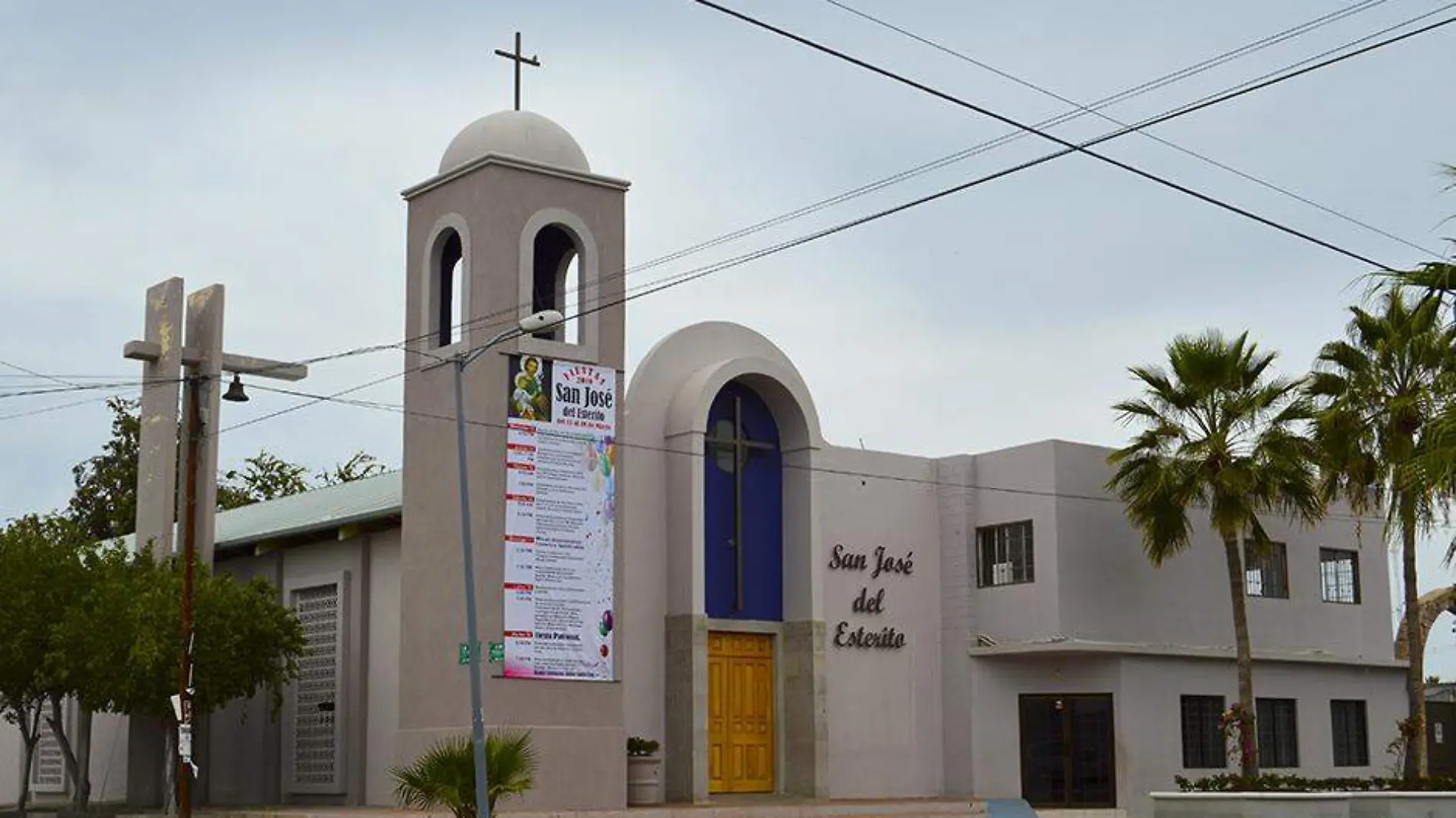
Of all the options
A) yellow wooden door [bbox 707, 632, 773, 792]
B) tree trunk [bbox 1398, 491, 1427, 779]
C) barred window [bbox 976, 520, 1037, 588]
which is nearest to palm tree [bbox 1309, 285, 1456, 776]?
tree trunk [bbox 1398, 491, 1427, 779]

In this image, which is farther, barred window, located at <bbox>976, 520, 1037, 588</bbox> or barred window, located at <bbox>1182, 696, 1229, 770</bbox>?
barred window, located at <bbox>1182, 696, 1229, 770</bbox>

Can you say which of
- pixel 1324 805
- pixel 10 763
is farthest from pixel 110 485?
pixel 1324 805

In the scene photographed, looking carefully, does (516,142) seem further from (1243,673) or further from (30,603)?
(1243,673)

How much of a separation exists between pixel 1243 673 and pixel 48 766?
26.3m

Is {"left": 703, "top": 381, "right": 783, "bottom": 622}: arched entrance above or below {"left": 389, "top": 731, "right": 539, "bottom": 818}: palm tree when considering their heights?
above

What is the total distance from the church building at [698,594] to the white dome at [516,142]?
0.05m

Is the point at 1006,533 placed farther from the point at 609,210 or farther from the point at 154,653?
the point at 154,653

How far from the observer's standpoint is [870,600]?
37125 millimetres

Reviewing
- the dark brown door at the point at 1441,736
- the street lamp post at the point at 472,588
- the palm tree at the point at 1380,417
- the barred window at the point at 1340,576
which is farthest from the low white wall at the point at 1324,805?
the dark brown door at the point at 1441,736

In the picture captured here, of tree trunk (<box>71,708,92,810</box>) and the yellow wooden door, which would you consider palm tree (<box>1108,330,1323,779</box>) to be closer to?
the yellow wooden door

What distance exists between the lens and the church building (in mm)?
31250

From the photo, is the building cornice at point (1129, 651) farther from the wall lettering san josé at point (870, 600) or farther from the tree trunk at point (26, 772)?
the tree trunk at point (26, 772)

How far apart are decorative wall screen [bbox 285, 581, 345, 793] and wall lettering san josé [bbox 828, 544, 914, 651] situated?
928 centimetres

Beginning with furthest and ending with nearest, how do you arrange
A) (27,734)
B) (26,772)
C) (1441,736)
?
(1441,736)
(26,772)
(27,734)
